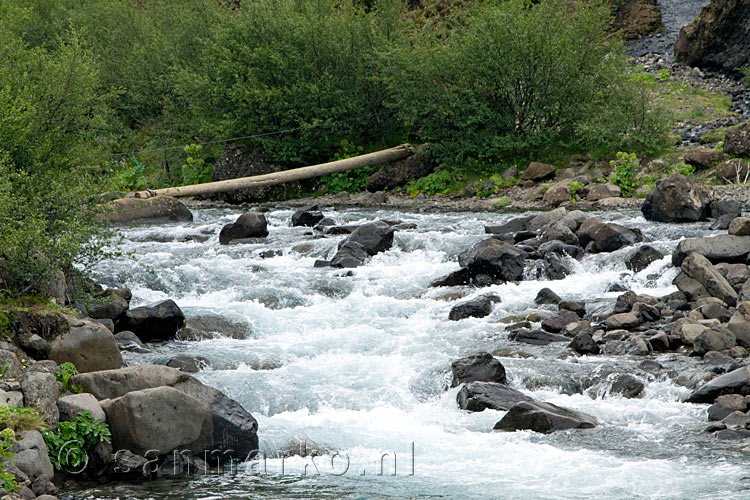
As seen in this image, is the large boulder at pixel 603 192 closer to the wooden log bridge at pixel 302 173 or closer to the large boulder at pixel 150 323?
the wooden log bridge at pixel 302 173

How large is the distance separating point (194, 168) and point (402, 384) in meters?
26.8

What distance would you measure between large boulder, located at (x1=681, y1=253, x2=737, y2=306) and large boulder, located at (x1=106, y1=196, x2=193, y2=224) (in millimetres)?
17291

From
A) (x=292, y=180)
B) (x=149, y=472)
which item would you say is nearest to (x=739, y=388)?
(x=149, y=472)

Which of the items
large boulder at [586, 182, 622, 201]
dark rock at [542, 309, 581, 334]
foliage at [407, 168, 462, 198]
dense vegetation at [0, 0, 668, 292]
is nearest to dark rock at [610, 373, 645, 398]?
dark rock at [542, 309, 581, 334]

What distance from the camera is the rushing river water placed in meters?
9.52

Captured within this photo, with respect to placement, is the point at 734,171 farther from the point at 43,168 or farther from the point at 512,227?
the point at 43,168

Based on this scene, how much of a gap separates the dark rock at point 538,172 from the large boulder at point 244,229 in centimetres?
1085

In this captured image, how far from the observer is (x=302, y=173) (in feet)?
111

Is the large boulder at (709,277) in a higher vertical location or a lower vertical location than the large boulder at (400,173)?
lower

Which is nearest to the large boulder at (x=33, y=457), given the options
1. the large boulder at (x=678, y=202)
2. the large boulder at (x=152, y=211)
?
the large boulder at (x=678, y=202)

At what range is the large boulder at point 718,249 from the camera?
17.8 m

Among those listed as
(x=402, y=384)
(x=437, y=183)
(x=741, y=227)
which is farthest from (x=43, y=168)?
(x=437, y=183)

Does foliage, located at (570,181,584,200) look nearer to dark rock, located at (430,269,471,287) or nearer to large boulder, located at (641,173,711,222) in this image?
large boulder, located at (641,173,711,222)

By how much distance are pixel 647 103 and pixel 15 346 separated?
2579 centimetres
